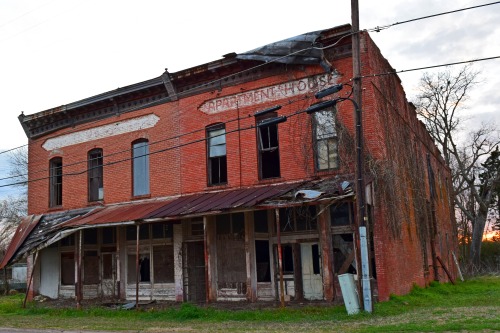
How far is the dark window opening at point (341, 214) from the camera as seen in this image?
1648 centimetres

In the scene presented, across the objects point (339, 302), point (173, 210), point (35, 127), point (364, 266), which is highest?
point (35, 127)

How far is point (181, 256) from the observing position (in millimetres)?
19625

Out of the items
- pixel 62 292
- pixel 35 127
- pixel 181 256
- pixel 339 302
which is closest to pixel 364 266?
pixel 339 302

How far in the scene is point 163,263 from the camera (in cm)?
2036

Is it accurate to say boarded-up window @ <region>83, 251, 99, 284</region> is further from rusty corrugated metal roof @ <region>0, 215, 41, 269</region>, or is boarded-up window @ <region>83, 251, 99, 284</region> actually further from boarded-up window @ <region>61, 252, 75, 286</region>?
rusty corrugated metal roof @ <region>0, 215, 41, 269</region>

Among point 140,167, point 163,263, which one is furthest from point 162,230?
point 140,167

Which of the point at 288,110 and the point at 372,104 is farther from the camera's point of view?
the point at 288,110

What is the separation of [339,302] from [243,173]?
5.58 meters

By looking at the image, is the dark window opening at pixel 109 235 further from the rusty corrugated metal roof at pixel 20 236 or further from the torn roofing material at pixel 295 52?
the torn roofing material at pixel 295 52

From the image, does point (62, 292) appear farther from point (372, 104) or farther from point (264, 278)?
point (372, 104)

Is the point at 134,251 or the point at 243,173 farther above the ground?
the point at 243,173

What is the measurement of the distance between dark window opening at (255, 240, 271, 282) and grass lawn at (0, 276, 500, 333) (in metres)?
2.62

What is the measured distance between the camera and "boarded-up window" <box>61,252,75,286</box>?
75.5ft

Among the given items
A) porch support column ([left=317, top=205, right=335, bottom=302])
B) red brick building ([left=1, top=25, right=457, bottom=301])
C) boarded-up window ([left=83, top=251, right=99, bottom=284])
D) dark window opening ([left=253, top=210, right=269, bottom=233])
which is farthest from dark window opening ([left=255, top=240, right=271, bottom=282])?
boarded-up window ([left=83, top=251, right=99, bottom=284])
